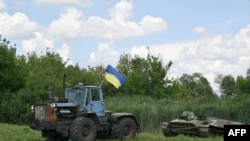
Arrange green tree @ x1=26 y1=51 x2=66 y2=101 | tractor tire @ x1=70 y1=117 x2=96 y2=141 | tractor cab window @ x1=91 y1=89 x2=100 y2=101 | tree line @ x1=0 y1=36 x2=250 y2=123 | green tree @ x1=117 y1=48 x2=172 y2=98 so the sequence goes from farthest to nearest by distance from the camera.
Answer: green tree @ x1=117 y1=48 x2=172 y2=98 → green tree @ x1=26 y1=51 x2=66 y2=101 → tree line @ x1=0 y1=36 x2=250 y2=123 → tractor cab window @ x1=91 y1=89 x2=100 y2=101 → tractor tire @ x1=70 y1=117 x2=96 y2=141

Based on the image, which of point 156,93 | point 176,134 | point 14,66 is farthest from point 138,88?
point 176,134

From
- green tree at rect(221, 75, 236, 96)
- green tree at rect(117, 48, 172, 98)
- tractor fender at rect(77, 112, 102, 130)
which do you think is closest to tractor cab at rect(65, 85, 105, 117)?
tractor fender at rect(77, 112, 102, 130)

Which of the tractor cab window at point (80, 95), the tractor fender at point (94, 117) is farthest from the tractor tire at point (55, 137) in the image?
the tractor cab window at point (80, 95)

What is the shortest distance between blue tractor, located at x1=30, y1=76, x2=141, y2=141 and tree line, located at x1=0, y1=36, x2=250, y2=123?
246cm

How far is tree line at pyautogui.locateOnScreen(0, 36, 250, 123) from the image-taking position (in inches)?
1217

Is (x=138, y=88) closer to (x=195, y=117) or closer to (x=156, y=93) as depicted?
(x=156, y=93)

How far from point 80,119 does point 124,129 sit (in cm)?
286

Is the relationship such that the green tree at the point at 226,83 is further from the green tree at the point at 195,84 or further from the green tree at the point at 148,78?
the green tree at the point at 148,78

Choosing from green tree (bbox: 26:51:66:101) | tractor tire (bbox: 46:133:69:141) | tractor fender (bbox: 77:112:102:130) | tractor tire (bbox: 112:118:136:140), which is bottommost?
tractor tire (bbox: 46:133:69:141)

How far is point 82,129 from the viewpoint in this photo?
17672 millimetres

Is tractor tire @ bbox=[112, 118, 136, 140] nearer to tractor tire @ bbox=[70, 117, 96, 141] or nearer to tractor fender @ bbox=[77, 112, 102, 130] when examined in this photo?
tractor fender @ bbox=[77, 112, 102, 130]

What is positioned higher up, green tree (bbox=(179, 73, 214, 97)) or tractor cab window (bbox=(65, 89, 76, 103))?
green tree (bbox=(179, 73, 214, 97))

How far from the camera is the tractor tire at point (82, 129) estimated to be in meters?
17.4

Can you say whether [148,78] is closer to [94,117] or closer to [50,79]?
[50,79]
